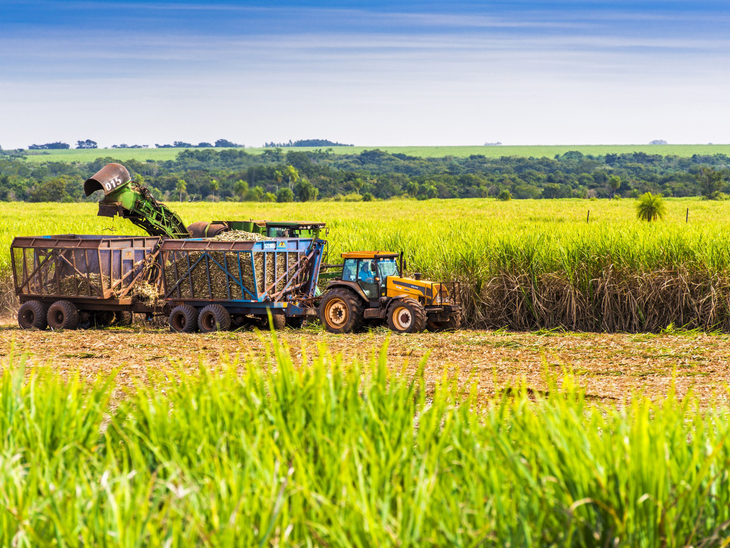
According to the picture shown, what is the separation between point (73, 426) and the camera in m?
4.18

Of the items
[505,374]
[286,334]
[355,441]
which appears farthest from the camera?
[286,334]

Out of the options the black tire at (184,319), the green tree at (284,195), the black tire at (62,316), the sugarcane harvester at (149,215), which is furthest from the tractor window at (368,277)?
the green tree at (284,195)

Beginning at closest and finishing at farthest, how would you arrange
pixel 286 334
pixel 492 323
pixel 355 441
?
pixel 355 441
pixel 286 334
pixel 492 323

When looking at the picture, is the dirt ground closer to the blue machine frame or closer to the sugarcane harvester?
the blue machine frame

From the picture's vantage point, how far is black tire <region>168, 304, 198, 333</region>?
14.5 meters

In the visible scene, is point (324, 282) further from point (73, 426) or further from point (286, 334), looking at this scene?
point (73, 426)

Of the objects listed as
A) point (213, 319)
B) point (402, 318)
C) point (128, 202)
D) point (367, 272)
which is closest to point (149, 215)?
point (128, 202)

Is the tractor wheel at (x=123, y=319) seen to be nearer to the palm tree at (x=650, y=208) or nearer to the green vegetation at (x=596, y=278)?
the green vegetation at (x=596, y=278)

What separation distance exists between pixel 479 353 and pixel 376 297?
3067 mm

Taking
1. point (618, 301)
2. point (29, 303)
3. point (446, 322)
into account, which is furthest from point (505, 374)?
point (29, 303)

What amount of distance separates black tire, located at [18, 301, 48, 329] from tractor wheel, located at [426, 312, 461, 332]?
7402mm

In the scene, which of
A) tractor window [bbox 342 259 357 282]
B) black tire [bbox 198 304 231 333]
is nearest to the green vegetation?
tractor window [bbox 342 259 357 282]

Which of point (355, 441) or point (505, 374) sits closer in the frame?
point (355, 441)

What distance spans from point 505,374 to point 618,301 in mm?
5249
